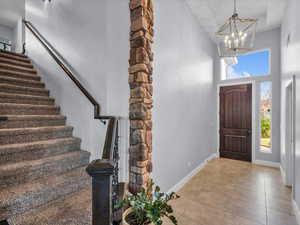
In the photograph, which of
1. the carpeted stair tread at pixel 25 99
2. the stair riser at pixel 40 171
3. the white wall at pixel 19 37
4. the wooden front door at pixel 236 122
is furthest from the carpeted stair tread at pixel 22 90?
the wooden front door at pixel 236 122

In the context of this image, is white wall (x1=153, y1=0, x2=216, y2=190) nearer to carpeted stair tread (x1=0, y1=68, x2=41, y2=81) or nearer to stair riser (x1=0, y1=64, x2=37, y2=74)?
carpeted stair tread (x1=0, y1=68, x2=41, y2=81)

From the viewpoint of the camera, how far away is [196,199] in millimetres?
2699

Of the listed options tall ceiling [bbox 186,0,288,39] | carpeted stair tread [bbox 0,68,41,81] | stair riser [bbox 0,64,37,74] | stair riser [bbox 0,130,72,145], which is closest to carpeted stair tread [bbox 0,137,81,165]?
stair riser [bbox 0,130,72,145]

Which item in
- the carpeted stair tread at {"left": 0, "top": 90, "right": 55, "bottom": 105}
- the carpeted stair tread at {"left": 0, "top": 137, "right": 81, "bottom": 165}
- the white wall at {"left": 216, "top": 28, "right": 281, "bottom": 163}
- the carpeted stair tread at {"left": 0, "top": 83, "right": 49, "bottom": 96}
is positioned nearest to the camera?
the carpeted stair tread at {"left": 0, "top": 137, "right": 81, "bottom": 165}

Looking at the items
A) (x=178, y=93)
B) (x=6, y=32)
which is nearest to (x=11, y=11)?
(x=6, y=32)

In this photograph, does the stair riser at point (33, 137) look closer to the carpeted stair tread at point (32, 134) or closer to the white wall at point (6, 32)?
the carpeted stair tread at point (32, 134)

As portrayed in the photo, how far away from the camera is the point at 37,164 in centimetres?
188

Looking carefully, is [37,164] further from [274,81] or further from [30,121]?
[274,81]

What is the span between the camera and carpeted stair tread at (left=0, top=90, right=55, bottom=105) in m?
2.50

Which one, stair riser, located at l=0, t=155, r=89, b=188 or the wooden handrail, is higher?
the wooden handrail

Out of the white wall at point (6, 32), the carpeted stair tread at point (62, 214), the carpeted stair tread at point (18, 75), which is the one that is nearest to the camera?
the carpeted stair tread at point (62, 214)

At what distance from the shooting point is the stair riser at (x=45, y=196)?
57.4 inches

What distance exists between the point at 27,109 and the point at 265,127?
5697 mm

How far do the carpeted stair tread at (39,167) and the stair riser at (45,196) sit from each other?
0.86 feet
